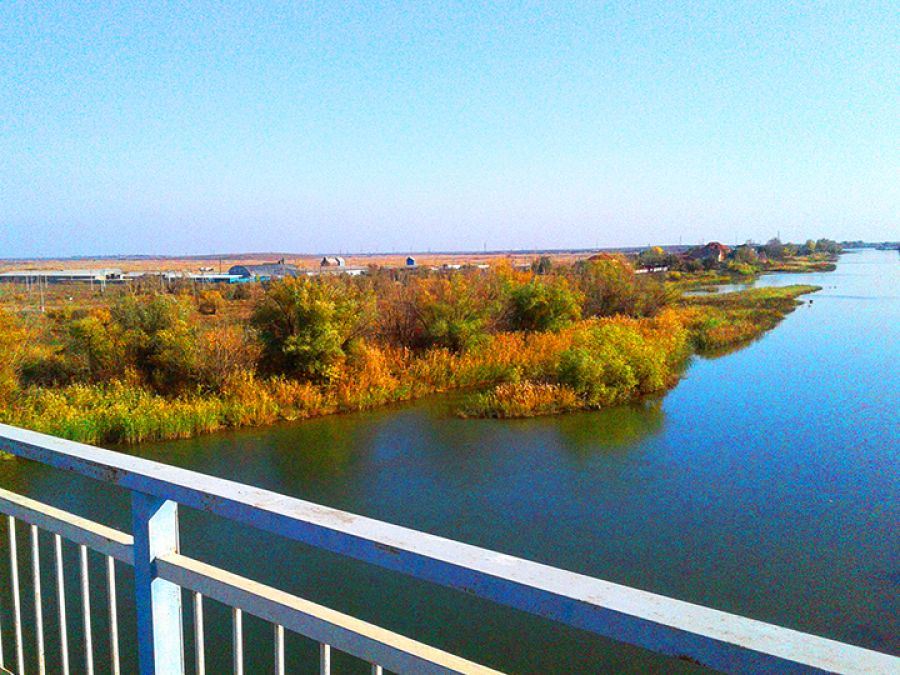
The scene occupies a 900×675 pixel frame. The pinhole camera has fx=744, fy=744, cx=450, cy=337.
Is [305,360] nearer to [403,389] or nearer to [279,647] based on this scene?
[403,389]

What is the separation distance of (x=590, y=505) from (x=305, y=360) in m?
7.10

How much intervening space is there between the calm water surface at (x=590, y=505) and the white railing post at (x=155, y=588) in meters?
4.55

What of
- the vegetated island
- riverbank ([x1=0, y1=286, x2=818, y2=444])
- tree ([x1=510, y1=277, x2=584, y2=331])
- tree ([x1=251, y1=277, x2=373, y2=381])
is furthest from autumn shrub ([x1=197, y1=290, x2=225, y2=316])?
tree ([x1=251, y1=277, x2=373, y2=381])

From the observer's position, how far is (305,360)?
47.8 ft

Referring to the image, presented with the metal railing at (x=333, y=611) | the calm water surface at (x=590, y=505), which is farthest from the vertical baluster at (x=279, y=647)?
the calm water surface at (x=590, y=505)

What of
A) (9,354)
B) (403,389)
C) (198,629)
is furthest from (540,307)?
(198,629)

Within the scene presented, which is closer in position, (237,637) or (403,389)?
(237,637)

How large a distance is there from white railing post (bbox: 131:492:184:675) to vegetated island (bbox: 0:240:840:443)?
10169mm

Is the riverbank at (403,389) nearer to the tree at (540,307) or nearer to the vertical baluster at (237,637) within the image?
the tree at (540,307)

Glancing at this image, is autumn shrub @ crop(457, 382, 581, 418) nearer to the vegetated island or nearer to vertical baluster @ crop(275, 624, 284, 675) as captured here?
the vegetated island

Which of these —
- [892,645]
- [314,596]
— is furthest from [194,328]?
[892,645]

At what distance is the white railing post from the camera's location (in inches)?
63.1

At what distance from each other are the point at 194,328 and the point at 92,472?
12882 mm

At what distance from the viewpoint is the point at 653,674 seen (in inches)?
230
